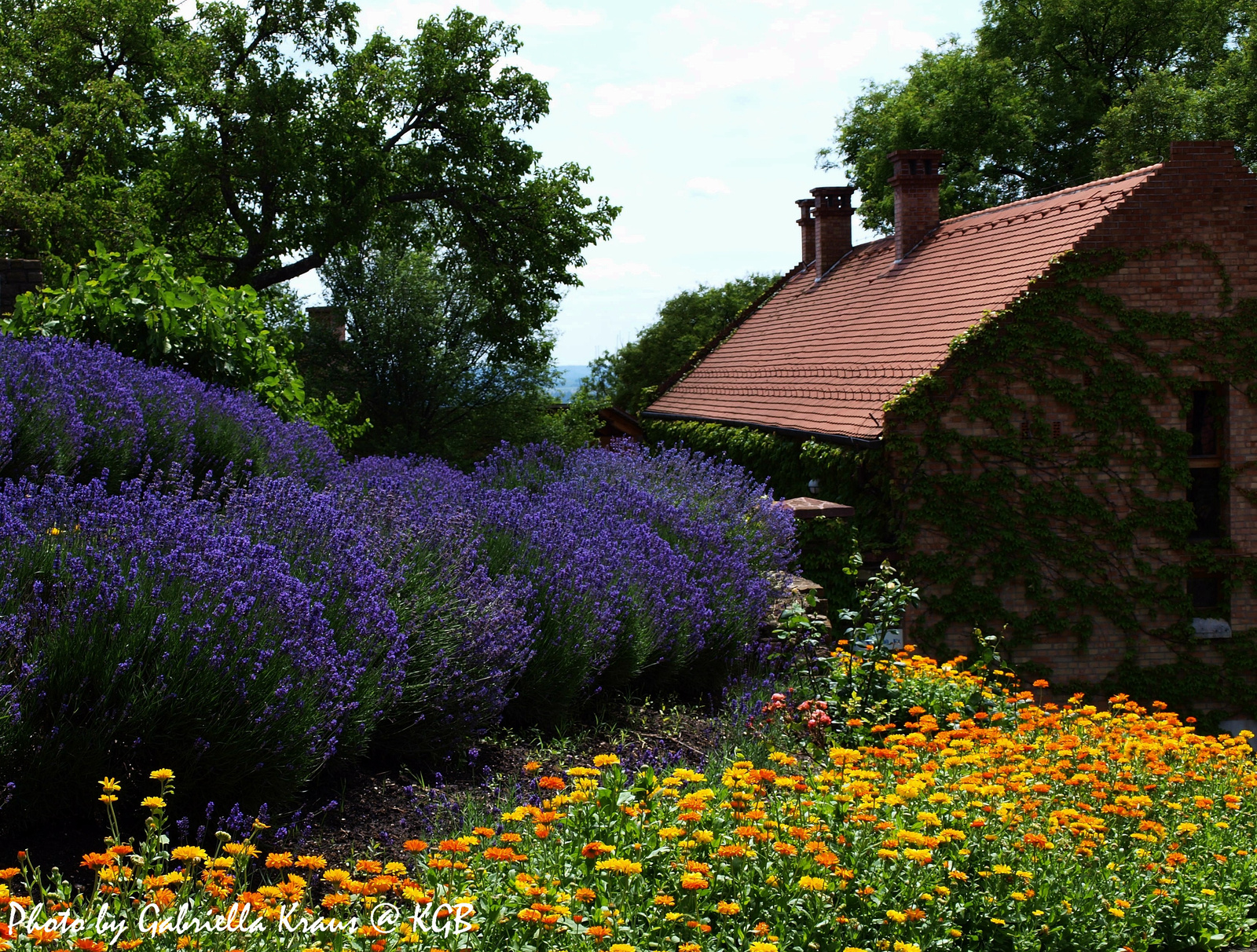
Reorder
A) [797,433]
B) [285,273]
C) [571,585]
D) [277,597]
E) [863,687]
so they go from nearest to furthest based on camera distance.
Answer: [277,597] → [571,585] → [863,687] → [797,433] → [285,273]

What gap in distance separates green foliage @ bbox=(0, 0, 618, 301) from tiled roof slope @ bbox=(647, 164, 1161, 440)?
5712mm

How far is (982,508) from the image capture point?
1275 cm

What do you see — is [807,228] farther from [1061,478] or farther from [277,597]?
[277,597]

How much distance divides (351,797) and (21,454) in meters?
2.96

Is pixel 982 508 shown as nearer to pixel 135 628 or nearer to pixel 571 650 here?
pixel 571 650

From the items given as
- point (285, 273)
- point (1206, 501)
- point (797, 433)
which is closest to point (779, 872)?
point (797, 433)

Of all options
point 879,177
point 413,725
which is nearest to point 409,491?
point 413,725

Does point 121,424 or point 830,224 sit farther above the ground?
point 830,224

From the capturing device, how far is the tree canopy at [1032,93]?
1120 inches

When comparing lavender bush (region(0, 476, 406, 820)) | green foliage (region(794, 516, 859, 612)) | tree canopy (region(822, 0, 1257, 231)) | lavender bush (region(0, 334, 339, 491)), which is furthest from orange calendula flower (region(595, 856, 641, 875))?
tree canopy (region(822, 0, 1257, 231))

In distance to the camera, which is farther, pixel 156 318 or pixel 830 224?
pixel 830 224

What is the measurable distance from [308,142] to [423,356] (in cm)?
509

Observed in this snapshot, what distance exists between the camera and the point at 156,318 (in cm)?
868

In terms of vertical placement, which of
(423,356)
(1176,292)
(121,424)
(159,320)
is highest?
(423,356)
